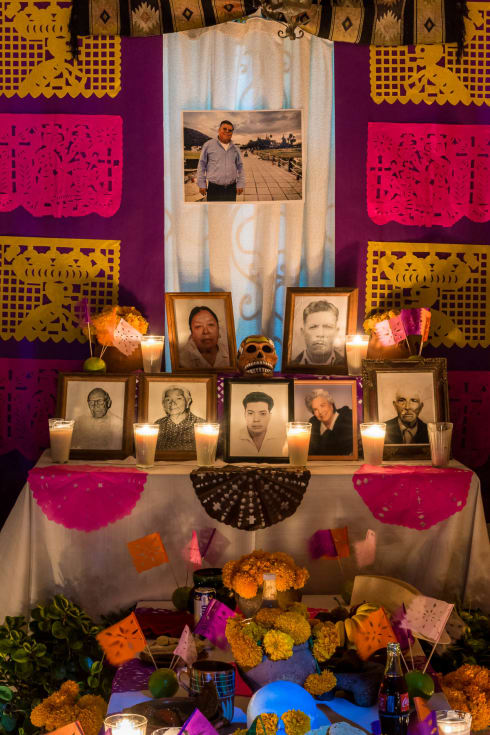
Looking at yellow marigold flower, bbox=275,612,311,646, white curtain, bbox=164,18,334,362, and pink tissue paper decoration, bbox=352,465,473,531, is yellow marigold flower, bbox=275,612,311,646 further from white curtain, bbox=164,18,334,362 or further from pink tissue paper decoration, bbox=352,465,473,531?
white curtain, bbox=164,18,334,362

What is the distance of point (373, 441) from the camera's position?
9.38 feet

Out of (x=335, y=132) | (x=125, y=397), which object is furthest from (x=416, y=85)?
(x=125, y=397)

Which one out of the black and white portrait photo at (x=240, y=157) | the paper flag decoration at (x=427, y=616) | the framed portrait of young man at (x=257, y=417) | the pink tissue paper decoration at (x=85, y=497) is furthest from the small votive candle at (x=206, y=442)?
the black and white portrait photo at (x=240, y=157)

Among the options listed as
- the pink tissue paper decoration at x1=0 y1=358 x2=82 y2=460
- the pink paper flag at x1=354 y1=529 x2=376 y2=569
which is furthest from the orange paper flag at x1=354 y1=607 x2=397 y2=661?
the pink tissue paper decoration at x1=0 y1=358 x2=82 y2=460

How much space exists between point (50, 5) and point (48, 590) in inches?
86.2

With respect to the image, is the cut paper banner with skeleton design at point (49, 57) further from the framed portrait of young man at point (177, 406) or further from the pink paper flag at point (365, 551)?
the pink paper flag at point (365, 551)

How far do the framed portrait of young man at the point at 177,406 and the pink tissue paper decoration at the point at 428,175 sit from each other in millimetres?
991

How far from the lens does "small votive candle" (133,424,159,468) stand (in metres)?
2.80

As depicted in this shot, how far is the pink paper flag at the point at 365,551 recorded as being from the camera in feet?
8.97

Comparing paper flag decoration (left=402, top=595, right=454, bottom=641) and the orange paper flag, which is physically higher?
paper flag decoration (left=402, top=595, right=454, bottom=641)

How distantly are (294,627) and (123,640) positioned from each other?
21.1 inches

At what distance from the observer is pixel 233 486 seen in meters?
2.74

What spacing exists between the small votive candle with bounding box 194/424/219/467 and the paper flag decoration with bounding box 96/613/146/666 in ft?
2.48

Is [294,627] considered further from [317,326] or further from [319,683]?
[317,326]
